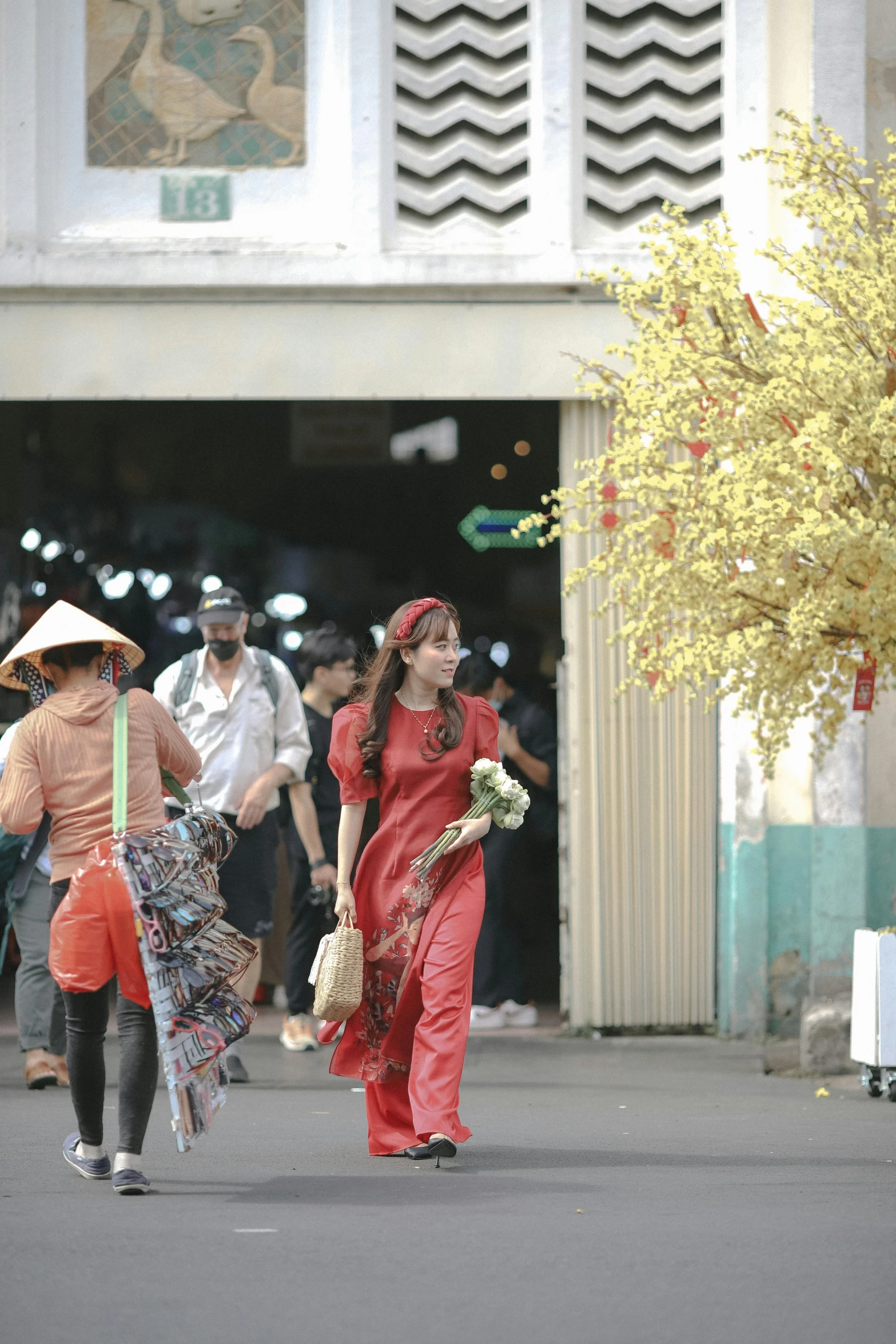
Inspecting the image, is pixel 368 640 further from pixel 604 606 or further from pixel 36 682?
pixel 36 682

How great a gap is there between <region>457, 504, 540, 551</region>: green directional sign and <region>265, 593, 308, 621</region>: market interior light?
67.2 inches

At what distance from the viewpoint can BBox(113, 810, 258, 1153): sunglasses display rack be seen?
568 centimetres

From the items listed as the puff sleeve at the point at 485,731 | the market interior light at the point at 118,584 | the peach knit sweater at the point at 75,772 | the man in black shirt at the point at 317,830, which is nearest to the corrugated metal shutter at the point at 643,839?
the man in black shirt at the point at 317,830

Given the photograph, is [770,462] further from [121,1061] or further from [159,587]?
[159,587]

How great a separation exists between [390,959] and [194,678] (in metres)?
2.66

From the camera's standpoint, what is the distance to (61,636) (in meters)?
6.00

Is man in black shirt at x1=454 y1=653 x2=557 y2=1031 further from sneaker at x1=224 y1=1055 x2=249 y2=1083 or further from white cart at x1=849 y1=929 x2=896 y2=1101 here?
white cart at x1=849 y1=929 x2=896 y2=1101

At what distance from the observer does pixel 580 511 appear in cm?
1002

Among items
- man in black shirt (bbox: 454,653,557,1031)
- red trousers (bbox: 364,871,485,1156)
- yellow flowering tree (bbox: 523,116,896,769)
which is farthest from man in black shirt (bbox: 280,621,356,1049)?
red trousers (bbox: 364,871,485,1156)

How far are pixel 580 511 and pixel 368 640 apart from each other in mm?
5111

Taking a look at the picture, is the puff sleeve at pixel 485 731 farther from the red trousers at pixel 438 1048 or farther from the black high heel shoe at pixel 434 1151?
the black high heel shoe at pixel 434 1151

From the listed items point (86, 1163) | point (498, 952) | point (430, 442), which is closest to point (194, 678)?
point (498, 952)

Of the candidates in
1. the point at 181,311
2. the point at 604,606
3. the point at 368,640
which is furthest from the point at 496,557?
the point at 604,606

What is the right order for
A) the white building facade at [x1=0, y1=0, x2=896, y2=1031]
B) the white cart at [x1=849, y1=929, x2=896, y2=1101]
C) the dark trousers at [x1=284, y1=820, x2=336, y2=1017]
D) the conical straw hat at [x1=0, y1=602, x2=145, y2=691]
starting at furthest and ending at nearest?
the white building facade at [x1=0, y1=0, x2=896, y2=1031] → the dark trousers at [x1=284, y1=820, x2=336, y2=1017] → the white cart at [x1=849, y1=929, x2=896, y2=1101] → the conical straw hat at [x1=0, y1=602, x2=145, y2=691]
